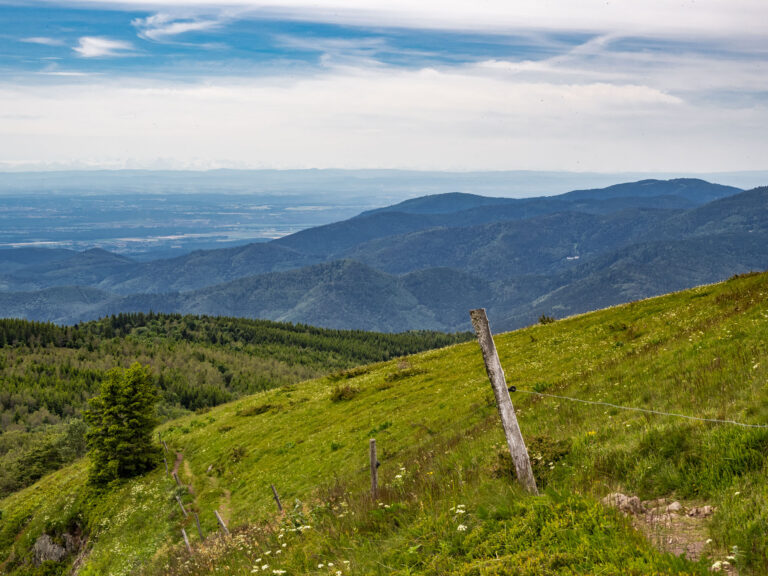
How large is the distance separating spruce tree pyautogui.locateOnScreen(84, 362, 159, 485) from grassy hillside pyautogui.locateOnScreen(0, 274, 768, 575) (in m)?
1.85

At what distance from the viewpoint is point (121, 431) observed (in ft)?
127

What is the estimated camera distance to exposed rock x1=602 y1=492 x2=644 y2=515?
9370mm

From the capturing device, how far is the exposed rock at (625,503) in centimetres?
937

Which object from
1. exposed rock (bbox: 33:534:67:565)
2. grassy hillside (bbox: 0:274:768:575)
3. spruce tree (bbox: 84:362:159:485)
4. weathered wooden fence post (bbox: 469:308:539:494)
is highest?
weathered wooden fence post (bbox: 469:308:539:494)

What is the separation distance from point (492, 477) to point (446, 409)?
1595 cm

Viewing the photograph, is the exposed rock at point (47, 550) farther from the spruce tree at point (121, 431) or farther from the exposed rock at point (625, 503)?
the exposed rock at point (625, 503)

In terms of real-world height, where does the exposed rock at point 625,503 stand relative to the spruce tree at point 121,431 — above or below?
above

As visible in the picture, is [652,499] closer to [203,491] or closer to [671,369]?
[671,369]

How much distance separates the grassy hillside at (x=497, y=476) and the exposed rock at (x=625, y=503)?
10.6 inches

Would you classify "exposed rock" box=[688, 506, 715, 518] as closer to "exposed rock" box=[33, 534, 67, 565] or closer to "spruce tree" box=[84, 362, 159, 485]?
"spruce tree" box=[84, 362, 159, 485]

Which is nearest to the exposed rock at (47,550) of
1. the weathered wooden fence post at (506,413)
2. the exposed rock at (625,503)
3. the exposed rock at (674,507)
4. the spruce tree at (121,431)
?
the spruce tree at (121,431)

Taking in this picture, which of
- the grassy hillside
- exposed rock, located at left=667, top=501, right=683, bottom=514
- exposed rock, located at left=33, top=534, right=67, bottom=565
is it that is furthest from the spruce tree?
exposed rock, located at left=667, top=501, right=683, bottom=514

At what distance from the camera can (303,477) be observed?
2772 cm

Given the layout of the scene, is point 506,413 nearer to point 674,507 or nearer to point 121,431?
point 674,507
